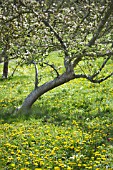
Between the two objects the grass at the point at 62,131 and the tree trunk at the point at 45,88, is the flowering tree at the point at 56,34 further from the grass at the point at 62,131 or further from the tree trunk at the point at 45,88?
the grass at the point at 62,131

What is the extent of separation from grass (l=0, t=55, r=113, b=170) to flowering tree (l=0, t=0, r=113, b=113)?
1.23m

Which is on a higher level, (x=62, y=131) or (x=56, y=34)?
(x=56, y=34)

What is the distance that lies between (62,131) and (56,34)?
4118mm

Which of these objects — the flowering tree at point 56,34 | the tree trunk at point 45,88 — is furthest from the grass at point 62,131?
the flowering tree at point 56,34

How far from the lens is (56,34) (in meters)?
12.6

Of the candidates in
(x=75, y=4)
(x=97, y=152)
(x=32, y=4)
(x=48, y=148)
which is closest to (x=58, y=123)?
(x=48, y=148)

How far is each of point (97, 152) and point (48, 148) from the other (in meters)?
1.45

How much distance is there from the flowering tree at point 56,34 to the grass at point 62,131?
1.23m

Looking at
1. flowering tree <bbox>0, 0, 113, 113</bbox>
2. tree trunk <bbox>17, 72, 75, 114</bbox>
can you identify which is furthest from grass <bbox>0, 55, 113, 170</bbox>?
flowering tree <bbox>0, 0, 113, 113</bbox>

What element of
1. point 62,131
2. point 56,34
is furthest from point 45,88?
point 62,131

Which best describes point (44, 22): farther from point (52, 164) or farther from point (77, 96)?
point (52, 164)

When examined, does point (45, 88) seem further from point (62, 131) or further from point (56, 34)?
point (62, 131)

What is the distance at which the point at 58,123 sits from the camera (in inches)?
460

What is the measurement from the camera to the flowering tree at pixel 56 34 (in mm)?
12148
